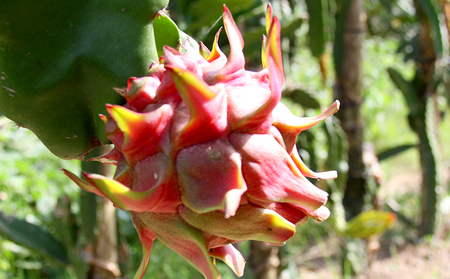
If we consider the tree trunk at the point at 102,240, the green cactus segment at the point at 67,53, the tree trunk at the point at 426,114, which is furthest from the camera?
the tree trunk at the point at 426,114

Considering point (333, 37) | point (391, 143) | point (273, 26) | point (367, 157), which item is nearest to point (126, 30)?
point (273, 26)

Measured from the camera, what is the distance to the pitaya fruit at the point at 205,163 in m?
0.37

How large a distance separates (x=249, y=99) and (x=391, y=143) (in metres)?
5.96

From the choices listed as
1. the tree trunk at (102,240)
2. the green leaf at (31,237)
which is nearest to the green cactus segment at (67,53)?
the tree trunk at (102,240)

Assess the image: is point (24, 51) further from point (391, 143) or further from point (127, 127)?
point (391, 143)

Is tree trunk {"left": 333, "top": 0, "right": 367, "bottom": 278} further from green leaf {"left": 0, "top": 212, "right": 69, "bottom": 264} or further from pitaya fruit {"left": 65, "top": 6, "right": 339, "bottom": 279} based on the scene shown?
pitaya fruit {"left": 65, "top": 6, "right": 339, "bottom": 279}

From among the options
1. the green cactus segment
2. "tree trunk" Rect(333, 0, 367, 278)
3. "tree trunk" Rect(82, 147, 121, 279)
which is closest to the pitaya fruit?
the green cactus segment

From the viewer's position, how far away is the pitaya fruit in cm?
37

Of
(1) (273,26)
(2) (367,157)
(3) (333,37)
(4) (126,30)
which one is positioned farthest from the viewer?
(2) (367,157)

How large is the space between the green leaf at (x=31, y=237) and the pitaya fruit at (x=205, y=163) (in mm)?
1613

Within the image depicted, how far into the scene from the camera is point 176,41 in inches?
22.3

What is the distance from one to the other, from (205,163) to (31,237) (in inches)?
68.0

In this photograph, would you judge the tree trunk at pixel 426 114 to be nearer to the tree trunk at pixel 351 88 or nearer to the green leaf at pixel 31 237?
the tree trunk at pixel 351 88

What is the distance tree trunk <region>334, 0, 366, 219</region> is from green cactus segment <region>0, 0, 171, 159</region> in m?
2.22
